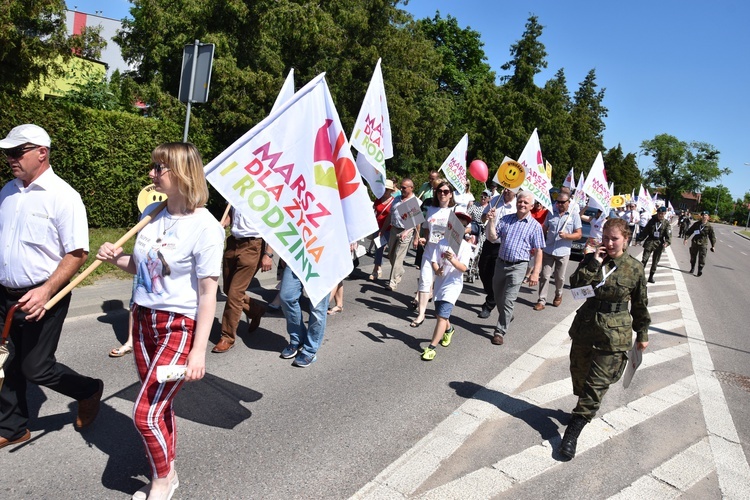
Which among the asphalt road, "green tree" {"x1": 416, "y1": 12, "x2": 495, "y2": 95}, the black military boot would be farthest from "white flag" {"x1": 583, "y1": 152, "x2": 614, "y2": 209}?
"green tree" {"x1": 416, "y1": 12, "x2": 495, "y2": 95}

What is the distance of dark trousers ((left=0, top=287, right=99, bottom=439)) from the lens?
323cm

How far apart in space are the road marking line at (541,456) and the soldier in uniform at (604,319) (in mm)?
223

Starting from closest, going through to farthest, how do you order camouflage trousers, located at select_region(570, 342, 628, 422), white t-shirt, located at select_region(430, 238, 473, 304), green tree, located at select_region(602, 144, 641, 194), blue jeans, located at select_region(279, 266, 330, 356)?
camouflage trousers, located at select_region(570, 342, 628, 422) < blue jeans, located at select_region(279, 266, 330, 356) < white t-shirt, located at select_region(430, 238, 473, 304) < green tree, located at select_region(602, 144, 641, 194)

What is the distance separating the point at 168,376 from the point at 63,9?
9231 mm

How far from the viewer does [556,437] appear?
438 centimetres

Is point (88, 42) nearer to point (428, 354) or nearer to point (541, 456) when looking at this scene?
point (428, 354)

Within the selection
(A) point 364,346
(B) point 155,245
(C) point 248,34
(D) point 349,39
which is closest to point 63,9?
(C) point 248,34

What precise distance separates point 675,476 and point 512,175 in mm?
6044

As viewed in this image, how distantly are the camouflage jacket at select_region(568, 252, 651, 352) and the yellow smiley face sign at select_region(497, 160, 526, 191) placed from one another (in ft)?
16.5

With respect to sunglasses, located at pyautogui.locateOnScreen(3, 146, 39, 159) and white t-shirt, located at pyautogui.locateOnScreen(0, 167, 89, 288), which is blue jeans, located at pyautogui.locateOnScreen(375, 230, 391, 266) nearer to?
white t-shirt, located at pyautogui.locateOnScreen(0, 167, 89, 288)

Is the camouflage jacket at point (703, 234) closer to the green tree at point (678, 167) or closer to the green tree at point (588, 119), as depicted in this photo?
the green tree at point (588, 119)

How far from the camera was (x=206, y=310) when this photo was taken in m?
2.77

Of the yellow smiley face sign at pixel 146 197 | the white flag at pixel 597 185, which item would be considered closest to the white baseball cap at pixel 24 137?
the yellow smiley face sign at pixel 146 197

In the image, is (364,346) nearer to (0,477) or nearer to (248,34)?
(0,477)
